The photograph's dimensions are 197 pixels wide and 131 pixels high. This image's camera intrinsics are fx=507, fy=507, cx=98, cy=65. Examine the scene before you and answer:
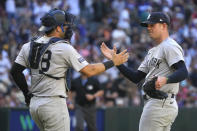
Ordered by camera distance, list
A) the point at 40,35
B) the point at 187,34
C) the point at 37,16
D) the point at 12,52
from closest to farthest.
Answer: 1. the point at 40,35
2. the point at 12,52
3. the point at 37,16
4. the point at 187,34

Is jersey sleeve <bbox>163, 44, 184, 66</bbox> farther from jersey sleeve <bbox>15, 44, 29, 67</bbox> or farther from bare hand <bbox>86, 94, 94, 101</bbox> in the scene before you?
bare hand <bbox>86, 94, 94, 101</bbox>

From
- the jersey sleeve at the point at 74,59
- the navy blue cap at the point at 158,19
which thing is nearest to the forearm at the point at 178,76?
the navy blue cap at the point at 158,19

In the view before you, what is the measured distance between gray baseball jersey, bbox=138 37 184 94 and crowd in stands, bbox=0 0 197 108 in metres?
7.45

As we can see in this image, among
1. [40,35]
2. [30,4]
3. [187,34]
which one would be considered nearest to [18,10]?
[30,4]

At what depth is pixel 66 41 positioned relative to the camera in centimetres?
638

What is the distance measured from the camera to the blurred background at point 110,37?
1359 centimetres

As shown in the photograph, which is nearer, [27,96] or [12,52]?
[27,96]

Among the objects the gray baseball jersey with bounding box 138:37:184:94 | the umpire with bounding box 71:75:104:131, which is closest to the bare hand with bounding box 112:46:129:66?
the gray baseball jersey with bounding box 138:37:184:94

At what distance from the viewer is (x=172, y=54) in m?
6.35

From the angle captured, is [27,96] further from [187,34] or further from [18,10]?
[187,34]

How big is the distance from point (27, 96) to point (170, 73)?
1.91 m

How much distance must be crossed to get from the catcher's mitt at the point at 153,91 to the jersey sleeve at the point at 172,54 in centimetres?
34

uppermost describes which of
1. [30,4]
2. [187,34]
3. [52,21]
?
[52,21]

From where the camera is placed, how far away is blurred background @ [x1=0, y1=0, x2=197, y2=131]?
13.6 meters
